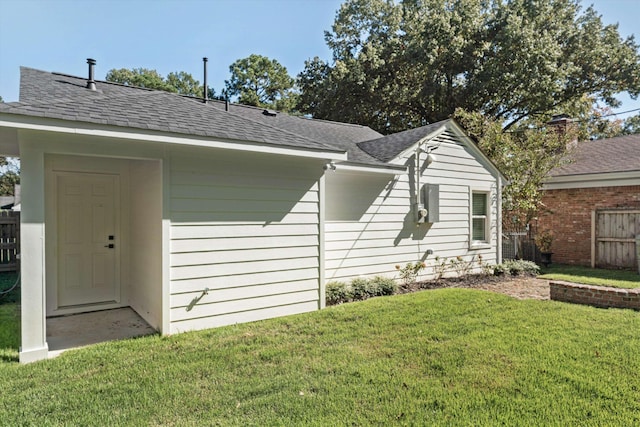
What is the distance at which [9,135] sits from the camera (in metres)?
4.14

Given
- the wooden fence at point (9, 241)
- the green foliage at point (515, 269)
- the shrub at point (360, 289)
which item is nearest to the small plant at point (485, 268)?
the green foliage at point (515, 269)

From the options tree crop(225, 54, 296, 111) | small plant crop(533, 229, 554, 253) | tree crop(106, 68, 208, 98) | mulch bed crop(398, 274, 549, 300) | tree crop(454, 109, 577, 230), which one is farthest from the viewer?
tree crop(106, 68, 208, 98)

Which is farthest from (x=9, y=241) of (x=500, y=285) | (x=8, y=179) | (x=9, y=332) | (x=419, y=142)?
(x=8, y=179)

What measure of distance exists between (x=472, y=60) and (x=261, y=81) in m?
17.7

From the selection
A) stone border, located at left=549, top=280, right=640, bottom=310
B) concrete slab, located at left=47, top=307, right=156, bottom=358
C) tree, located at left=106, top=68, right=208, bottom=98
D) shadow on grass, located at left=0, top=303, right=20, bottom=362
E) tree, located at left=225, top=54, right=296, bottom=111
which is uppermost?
tree, located at left=106, top=68, right=208, bottom=98

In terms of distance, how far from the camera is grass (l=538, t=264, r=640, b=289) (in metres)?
7.84

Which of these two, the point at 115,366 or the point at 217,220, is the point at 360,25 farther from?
the point at 115,366

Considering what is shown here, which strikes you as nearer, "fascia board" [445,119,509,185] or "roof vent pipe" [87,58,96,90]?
"roof vent pipe" [87,58,96,90]

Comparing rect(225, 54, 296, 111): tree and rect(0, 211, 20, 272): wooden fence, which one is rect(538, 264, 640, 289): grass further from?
rect(225, 54, 296, 111): tree

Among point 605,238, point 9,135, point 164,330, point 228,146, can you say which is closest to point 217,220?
point 228,146

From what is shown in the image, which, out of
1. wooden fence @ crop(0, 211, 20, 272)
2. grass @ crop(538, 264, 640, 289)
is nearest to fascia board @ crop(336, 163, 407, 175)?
grass @ crop(538, 264, 640, 289)

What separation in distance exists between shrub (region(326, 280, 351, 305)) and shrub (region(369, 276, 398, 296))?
63cm

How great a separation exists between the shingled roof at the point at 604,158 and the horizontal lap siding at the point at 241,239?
391 inches

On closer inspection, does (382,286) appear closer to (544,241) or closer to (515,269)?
(515,269)
